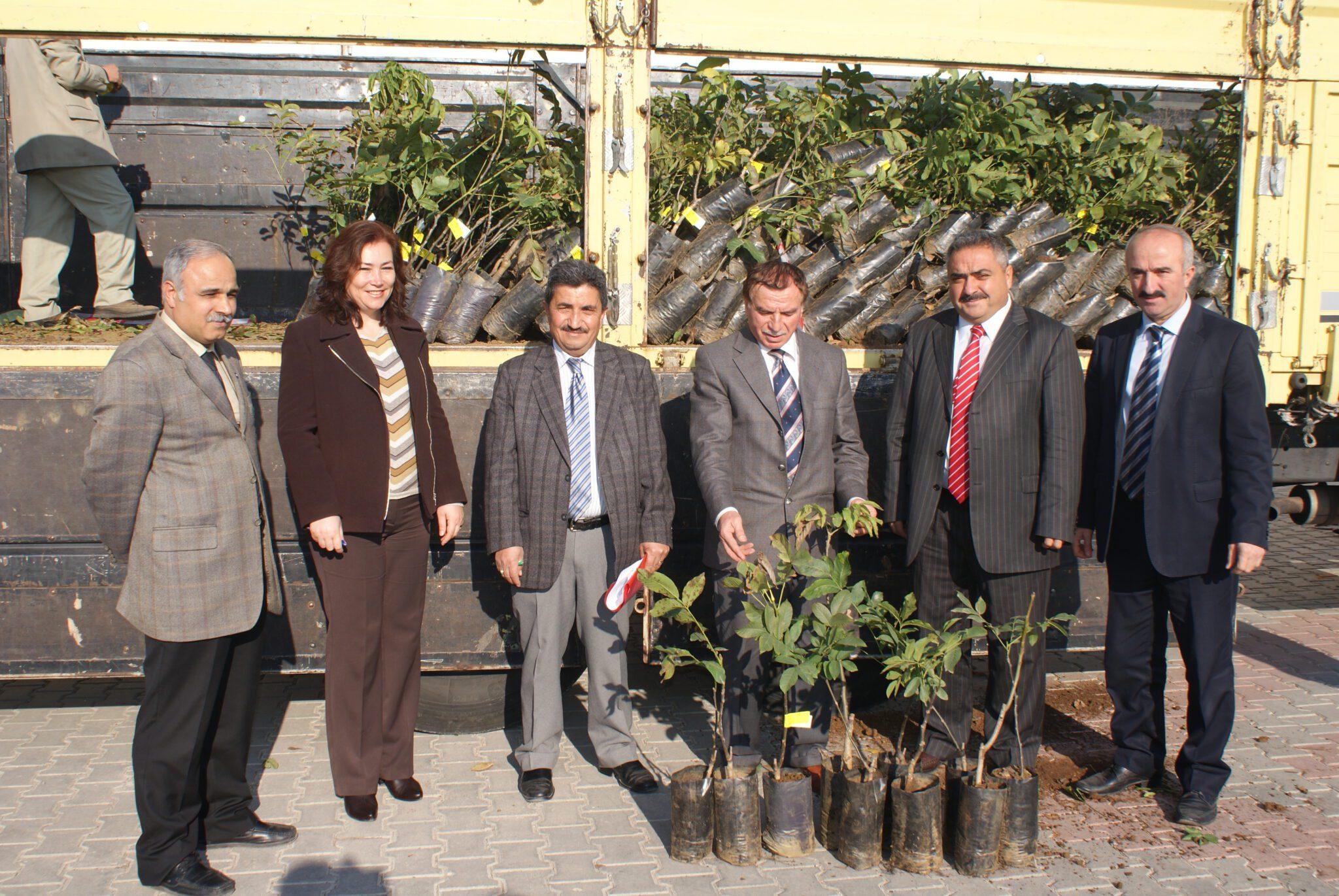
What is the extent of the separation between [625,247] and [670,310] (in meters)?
0.41

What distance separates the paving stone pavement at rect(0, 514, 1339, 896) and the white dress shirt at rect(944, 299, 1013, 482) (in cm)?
132

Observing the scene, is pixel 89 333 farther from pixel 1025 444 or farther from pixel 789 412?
pixel 1025 444

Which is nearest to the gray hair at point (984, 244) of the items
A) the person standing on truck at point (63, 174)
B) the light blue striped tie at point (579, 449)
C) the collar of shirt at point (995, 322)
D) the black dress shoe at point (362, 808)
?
the collar of shirt at point (995, 322)

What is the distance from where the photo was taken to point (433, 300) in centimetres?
415

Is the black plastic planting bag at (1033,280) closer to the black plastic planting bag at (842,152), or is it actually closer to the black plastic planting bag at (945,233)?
the black plastic planting bag at (945,233)

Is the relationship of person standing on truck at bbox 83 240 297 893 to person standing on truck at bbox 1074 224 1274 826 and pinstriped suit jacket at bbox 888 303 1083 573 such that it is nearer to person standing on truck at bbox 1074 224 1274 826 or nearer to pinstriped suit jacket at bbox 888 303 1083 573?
pinstriped suit jacket at bbox 888 303 1083 573

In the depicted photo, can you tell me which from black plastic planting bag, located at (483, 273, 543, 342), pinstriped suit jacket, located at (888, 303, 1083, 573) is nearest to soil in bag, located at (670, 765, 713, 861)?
pinstriped suit jacket, located at (888, 303, 1083, 573)

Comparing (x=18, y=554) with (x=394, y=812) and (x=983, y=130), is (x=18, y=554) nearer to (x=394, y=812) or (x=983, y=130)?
(x=394, y=812)

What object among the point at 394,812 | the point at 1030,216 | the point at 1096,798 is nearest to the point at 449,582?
the point at 394,812

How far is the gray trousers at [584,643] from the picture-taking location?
3.64 m

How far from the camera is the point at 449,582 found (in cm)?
404

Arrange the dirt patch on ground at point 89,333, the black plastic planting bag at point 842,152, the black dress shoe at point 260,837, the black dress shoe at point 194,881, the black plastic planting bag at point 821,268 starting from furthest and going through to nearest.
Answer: the black plastic planting bag at point 842,152, the black plastic planting bag at point 821,268, the dirt patch on ground at point 89,333, the black dress shoe at point 260,837, the black dress shoe at point 194,881

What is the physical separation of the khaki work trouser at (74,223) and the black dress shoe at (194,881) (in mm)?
2765

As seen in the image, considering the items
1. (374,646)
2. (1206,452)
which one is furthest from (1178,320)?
(374,646)
